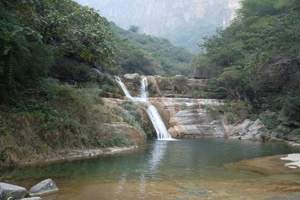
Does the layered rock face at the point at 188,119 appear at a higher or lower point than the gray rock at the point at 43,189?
higher

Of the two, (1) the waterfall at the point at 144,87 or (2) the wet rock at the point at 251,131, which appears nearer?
(2) the wet rock at the point at 251,131

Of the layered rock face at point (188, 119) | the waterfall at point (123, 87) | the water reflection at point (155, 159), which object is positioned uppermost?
the waterfall at point (123, 87)

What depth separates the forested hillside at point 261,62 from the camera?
116 ft

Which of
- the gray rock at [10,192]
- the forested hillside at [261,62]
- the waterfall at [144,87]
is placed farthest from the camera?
the waterfall at [144,87]

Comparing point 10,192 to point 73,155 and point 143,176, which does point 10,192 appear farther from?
point 73,155

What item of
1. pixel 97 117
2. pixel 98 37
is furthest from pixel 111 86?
pixel 98 37

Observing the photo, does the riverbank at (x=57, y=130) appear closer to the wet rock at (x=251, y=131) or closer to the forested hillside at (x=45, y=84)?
the forested hillside at (x=45, y=84)

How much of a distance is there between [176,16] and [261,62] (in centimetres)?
12939

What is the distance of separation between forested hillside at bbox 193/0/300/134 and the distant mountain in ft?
235

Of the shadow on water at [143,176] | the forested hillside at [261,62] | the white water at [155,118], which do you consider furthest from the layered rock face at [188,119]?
the shadow on water at [143,176]

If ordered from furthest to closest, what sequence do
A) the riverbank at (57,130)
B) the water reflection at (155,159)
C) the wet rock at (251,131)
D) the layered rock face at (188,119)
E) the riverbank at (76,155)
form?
the layered rock face at (188,119)
the wet rock at (251,131)
the riverbank at (76,155)
the riverbank at (57,130)
the water reflection at (155,159)

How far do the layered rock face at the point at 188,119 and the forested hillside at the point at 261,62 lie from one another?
4.03m

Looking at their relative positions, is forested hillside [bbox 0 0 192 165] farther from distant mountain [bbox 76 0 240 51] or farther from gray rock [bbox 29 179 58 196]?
distant mountain [bbox 76 0 240 51]

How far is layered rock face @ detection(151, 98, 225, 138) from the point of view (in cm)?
3884
